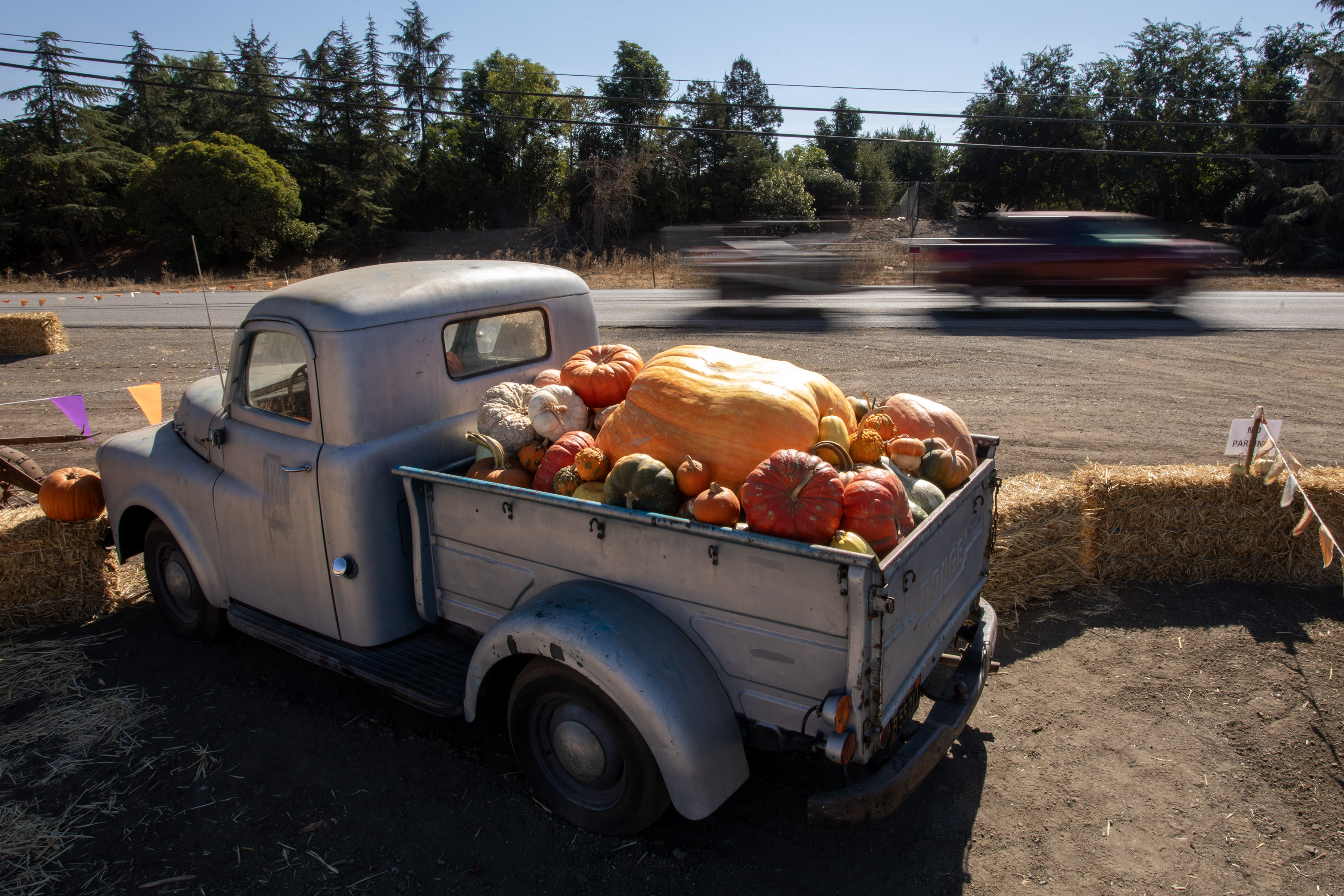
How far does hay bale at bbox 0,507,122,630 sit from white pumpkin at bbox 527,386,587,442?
3553mm

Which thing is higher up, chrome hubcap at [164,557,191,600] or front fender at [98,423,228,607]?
front fender at [98,423,228,607]

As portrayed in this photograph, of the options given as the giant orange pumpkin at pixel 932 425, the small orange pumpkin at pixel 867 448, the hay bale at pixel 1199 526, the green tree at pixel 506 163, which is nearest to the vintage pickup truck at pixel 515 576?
the giant orange pumpkin at pixel 932 425

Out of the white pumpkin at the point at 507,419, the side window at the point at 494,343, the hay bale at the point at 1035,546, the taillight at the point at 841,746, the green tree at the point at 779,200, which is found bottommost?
the hay bale at the point at 1035,546

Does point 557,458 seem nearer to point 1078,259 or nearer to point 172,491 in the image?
point 172,491

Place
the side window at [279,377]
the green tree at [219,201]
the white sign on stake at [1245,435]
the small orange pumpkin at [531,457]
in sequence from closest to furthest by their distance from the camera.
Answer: the small orange pumpkin at [531,457] → the side window at [279,377] → the white sign on stake at [1245,435] → the green tree at [219,201]

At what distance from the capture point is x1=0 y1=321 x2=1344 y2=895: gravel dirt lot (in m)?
3.20

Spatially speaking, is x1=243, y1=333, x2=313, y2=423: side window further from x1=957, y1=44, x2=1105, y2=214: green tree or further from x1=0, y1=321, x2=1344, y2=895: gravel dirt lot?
x1=957, y1=44, x2=1105, y2=214: green tree

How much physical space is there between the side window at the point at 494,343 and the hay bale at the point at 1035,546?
327 centimetres

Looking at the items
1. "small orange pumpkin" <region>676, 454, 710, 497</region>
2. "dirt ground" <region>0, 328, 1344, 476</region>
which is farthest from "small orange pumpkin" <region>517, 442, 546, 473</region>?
"dirt ground" <region>0, 328, 1344, 476</region>

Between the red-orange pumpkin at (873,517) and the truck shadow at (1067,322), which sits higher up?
the red-orange pumpkin at (873,517)

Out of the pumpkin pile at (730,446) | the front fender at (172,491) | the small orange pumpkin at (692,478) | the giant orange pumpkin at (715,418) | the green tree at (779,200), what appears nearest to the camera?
the pumpkin pile at (730,446)

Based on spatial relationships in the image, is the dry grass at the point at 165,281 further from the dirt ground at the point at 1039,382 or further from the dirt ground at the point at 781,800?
the dirt ground at the point at 781,800

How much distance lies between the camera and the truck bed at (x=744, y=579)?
271 cm

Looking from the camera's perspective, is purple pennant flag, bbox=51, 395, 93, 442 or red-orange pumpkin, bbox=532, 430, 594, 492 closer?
red-orange pumpkin, bbox=532, 430, 594, 492
